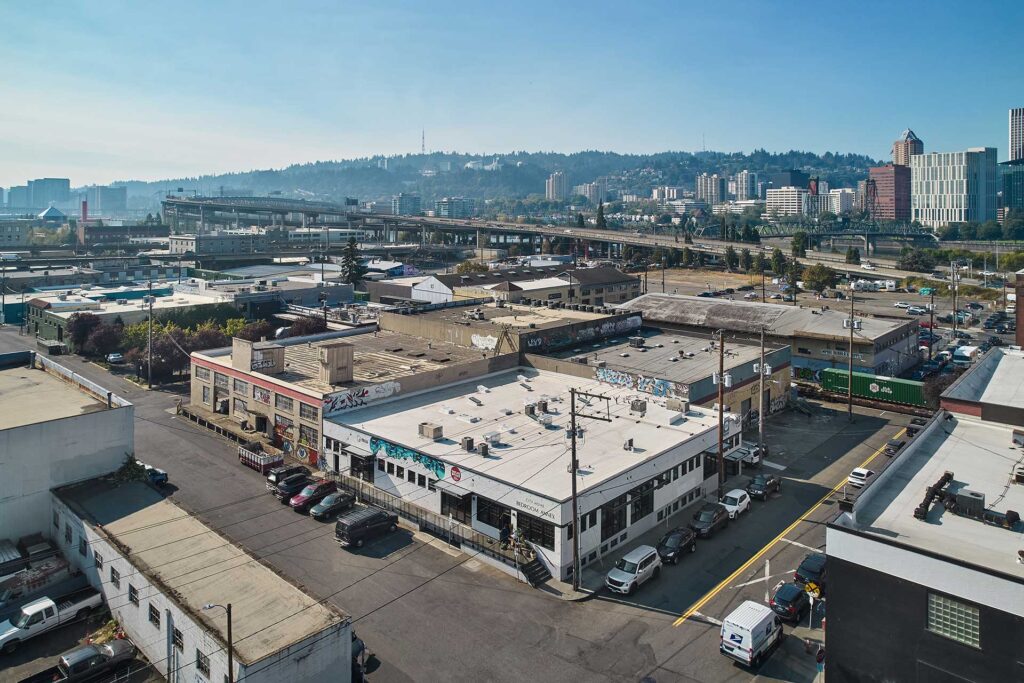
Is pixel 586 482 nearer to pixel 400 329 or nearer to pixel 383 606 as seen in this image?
pixel 383 606

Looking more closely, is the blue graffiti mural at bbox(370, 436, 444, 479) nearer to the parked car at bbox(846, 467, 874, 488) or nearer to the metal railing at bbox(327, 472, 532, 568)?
the metal railing at bbox(327, 472, 532, 568)

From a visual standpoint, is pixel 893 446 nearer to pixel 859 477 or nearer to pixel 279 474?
pixel 859 477

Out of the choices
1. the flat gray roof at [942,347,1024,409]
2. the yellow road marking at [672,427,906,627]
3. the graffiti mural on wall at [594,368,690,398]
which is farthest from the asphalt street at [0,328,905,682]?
the flat gray roof at [942,347,1024,409]

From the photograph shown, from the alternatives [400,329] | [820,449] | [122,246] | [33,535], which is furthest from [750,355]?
[122,246]

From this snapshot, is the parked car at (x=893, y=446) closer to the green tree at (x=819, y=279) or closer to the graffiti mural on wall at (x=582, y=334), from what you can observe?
the graffiti mural on wall at (x=582, y=334)

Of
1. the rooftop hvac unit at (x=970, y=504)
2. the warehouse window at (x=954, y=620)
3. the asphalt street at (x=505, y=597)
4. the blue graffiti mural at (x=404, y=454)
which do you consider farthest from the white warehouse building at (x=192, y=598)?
the rooftop hvac unit at (x=970, y=504)

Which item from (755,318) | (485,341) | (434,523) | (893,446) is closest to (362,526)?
(434,523)
